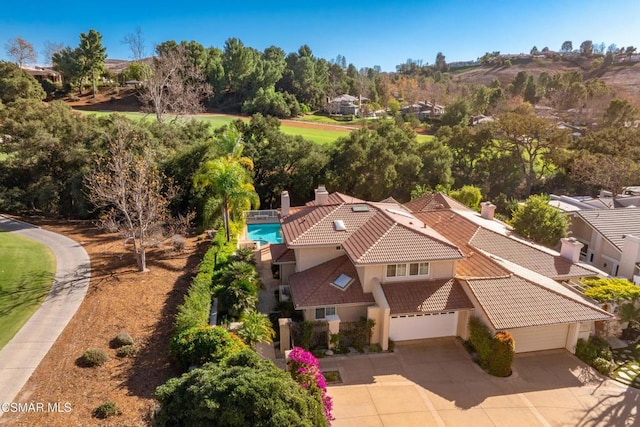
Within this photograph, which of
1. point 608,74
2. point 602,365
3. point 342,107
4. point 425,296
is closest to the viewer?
point 602,365

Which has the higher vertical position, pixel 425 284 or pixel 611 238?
pixel 425 284

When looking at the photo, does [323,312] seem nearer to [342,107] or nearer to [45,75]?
[342,107]

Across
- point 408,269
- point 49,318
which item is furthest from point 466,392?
point 49,318

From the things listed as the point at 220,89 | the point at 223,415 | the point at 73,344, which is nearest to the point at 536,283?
the point at 223,415

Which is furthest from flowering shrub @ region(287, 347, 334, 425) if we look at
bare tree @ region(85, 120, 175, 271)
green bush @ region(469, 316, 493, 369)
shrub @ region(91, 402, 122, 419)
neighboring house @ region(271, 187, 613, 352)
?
bare tree @ region(85, 120, 175, 271)

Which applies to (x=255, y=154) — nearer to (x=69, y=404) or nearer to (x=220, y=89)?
(x=69, y=404)

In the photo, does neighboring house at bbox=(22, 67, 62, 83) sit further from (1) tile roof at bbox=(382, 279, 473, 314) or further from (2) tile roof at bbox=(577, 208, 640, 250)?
(2) tile roof at bbox=(577, 208, 640, 250)
